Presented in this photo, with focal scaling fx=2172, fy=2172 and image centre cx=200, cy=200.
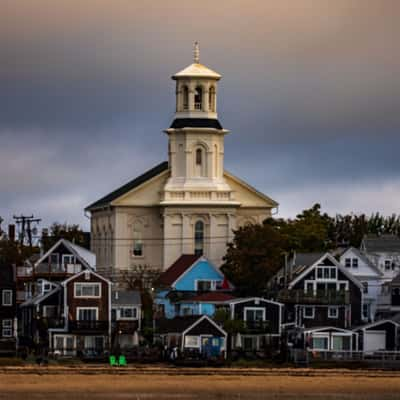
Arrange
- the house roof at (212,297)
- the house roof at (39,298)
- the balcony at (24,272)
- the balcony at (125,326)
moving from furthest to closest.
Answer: the balcony at (24,272), the house roof at (212,297), the house roof at (39,298), the balcony at (125,326)

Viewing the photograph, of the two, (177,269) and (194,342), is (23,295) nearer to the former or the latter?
(177,269)

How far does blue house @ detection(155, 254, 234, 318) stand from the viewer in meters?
129

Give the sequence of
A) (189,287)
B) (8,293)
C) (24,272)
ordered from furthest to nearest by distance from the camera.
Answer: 1. (189,287)
2. (24,272)
3. (8,293)

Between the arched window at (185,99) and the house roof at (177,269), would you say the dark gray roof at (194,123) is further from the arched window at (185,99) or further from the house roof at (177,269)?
the house roof at (177,269)

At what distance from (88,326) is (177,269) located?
17.3 m

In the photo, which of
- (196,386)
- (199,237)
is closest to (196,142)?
(199,237)

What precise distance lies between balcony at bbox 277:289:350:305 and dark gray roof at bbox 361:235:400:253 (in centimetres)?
1746

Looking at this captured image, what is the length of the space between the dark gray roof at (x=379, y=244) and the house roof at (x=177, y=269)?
11.7 m

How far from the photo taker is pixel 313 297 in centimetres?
12481

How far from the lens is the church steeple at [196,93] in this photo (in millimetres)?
146875

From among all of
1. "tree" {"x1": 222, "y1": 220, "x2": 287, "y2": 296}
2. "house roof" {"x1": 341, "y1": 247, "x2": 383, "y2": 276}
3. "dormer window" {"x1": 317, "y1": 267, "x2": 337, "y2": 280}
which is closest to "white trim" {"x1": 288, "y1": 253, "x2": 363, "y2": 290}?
"dormer window" {"x1": 317, "y1": 267, "x2": 337, "y2": 280}

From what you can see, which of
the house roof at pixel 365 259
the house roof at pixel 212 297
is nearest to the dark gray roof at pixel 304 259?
the house roof at pixel 212 297

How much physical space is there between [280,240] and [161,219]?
14795 millimetres

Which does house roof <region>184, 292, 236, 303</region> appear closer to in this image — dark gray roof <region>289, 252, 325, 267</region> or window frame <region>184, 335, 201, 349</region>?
dark gray roof <region>289, 252, 325, 267</region>
